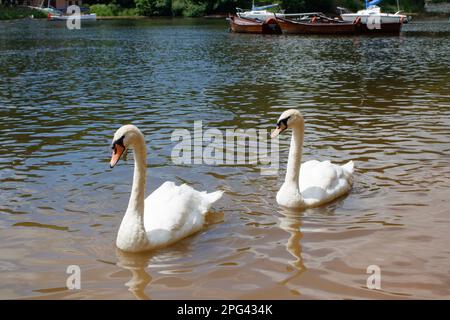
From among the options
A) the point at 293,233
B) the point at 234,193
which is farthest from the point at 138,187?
the point at 234,193

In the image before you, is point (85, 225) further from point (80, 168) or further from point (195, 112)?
point (195, 112)

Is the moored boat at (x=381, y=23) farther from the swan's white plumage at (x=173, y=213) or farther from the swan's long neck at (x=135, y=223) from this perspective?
the swan's long neck at (x=135, y=223)

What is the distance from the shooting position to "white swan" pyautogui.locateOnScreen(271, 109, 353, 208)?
809 cm

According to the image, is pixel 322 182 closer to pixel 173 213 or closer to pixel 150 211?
pixel 173 213

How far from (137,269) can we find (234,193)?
2.89 m

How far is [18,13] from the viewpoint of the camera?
96.6m

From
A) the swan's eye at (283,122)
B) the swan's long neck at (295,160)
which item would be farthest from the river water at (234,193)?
the swan's eye at (283,122)

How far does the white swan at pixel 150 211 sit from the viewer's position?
261 inches

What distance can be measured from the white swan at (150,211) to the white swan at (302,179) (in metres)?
1.11

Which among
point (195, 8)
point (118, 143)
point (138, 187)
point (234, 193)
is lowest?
point (234, 193)

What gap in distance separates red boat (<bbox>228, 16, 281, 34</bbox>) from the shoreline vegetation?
1442 inches

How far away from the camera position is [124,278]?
20.3ft
